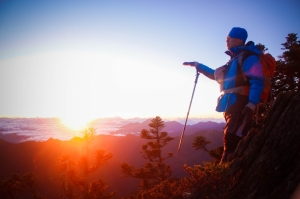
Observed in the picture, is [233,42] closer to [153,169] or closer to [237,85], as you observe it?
[237,85]

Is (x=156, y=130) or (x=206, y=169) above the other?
(x=206, y=169)

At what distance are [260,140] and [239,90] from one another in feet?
3.74

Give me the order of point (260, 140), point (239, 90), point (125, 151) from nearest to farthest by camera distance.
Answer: point (260, 140) < point (239, 90) < point (125, 151)

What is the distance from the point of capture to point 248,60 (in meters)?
3.45

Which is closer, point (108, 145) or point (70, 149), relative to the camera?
point (70, 149)

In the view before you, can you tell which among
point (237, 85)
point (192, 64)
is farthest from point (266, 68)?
point (192, 64)

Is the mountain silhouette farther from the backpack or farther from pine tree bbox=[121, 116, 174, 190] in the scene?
the backpack

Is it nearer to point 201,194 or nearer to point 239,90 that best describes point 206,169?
point 201,194

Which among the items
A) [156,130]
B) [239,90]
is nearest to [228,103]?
[239,90]

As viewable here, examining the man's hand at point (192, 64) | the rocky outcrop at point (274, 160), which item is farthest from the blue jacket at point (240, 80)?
the man's hand at point (192, 64)

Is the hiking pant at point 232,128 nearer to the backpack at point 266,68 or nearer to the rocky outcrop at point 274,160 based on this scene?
the rocky outcrop at point 274,160

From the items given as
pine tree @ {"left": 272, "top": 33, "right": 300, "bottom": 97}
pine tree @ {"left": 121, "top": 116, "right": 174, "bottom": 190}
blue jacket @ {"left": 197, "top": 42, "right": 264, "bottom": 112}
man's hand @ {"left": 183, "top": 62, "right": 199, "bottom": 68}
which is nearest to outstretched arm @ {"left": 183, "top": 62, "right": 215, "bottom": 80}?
man's hand @ {"left": 183, "top": 62, "right": 199, "bottom": 68}

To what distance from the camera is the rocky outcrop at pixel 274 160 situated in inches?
99.1

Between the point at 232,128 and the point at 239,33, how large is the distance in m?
2.27
